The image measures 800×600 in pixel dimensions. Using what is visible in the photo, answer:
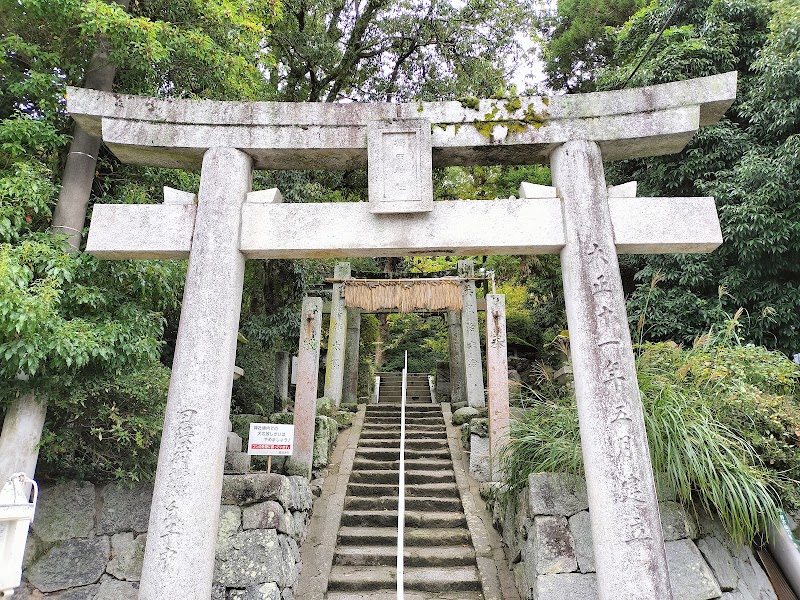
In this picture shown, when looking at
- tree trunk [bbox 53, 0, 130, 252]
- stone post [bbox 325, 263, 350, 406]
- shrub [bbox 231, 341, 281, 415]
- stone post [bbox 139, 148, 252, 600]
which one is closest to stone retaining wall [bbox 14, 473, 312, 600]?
stone post [bbox 139, 148, 252, 600]

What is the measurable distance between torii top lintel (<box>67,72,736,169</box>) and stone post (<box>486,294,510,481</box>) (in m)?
4.18

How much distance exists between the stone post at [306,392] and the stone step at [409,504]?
80cm

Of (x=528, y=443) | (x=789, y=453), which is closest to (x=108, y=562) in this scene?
(x=528, y=443)

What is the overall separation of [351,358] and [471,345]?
3.44 m

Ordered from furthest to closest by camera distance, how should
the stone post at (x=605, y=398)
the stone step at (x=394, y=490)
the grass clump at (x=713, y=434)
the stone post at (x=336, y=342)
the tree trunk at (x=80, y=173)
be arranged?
1. the stone post at (x=336, y=342)
2. the stone step at (x=394, y=490)
3. the tree trunk at (x=80, y=173)
4. the grass clump at (x=713, y=434)
5. the stone post at (x=605, y=398)

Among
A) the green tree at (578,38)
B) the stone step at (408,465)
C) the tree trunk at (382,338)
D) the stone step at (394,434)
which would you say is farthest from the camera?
the tree trunk at (382,338)

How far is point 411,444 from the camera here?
9.66 m

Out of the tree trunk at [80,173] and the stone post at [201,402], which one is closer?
the stone post at [201,402]

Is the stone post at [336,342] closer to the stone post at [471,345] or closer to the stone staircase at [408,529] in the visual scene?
the stone staircase at [408,529]

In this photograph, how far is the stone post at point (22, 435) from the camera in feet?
14.6

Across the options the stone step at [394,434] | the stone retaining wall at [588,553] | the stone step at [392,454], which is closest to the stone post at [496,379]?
the stone step at [392,454]

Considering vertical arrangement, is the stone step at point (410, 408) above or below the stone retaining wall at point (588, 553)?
above

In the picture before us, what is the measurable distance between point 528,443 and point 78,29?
6254 millimetres

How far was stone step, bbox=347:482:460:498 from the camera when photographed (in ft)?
25.3
